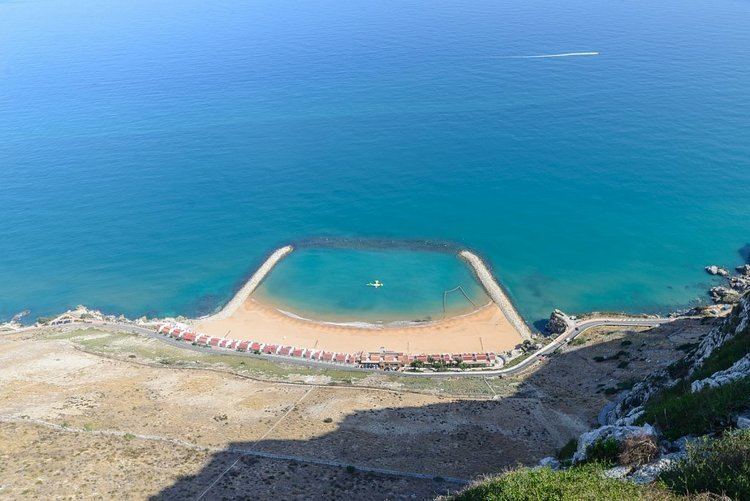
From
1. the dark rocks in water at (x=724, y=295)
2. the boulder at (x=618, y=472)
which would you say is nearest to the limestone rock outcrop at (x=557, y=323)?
the dark rocks in water at (x=724, y=295)

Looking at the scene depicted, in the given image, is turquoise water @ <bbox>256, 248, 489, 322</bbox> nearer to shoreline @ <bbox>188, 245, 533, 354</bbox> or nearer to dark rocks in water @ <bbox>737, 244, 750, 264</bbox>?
shoreline @ <bbox>188, 245, 533, 354</bbox>

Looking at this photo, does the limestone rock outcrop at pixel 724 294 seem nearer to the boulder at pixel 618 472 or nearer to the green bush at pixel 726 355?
the green bush at pixel 726 355

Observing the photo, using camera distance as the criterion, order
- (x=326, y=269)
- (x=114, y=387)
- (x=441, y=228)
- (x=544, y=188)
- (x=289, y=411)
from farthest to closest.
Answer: (x=544, y=188) → (x=441, y=228) → (x=326, y=269) → (x=114, y=387) → (x=289, y=411)

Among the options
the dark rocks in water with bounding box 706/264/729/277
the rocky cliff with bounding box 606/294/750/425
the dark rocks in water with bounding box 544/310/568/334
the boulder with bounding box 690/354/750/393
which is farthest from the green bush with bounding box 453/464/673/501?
the dark rocks in water with bounding box 706/264/729/277

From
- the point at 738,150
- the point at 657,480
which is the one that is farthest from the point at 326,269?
the point at 738,150

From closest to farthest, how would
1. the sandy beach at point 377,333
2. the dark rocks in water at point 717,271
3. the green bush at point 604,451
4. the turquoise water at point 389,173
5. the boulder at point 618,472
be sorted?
the boulder at point 618,472, the green bush at point 604,451, the sandy beach at point 377,333, the dark rocks in water at point 717,271, the turquoise water at point 389,173

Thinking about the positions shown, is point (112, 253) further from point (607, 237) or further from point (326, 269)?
point (607, 237)

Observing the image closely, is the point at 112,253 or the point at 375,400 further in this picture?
the point at 112,253
